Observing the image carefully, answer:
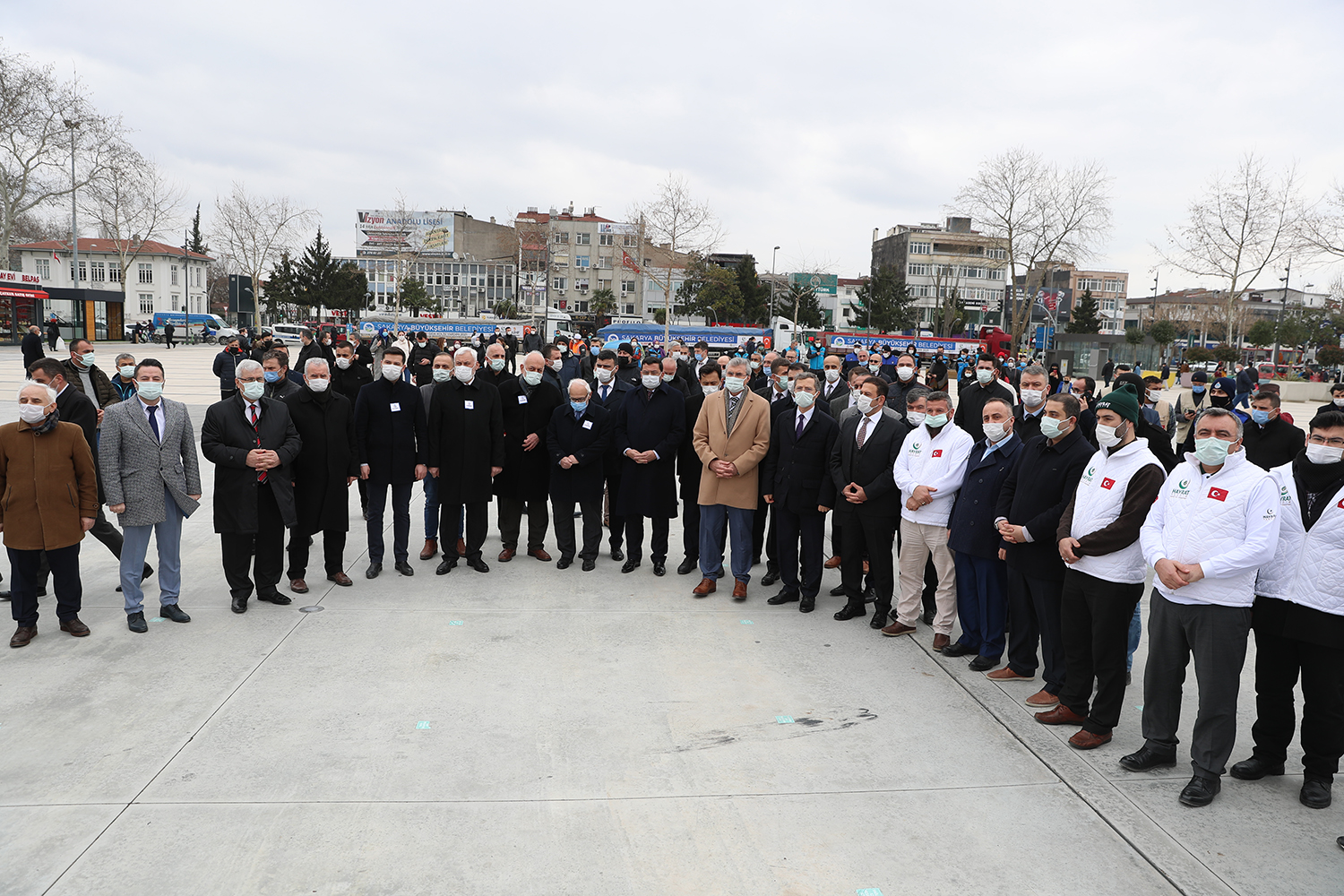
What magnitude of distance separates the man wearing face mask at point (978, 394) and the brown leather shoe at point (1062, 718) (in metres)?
4.01

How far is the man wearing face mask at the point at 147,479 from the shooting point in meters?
5.72

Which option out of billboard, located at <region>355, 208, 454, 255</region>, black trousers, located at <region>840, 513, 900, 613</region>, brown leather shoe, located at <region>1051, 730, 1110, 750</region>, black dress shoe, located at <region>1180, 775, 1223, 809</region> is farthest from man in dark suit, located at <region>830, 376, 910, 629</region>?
billboard, located at <region>355, 208, 454, 255</region>

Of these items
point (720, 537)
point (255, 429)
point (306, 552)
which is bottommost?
point (306, 552)

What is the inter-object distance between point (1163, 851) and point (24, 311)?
4749 centimetres

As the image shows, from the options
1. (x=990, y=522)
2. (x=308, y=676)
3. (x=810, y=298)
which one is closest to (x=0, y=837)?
(x=308, y=676)

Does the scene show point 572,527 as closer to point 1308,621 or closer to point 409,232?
point 1308,621

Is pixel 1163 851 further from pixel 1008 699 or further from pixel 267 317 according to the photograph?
pixel 267 317

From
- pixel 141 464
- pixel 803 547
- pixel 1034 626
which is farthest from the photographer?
pixel 803 547

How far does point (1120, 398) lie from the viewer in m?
4.39

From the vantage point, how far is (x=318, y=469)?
6.73m

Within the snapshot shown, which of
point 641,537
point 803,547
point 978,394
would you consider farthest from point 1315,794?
point 978,394

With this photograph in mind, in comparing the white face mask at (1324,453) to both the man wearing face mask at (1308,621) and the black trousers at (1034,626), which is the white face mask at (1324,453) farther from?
the black trousers at (1034,626)

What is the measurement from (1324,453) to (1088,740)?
1813mm

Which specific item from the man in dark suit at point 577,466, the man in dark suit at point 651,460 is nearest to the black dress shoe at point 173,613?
the man in dark suit at point 577,466
